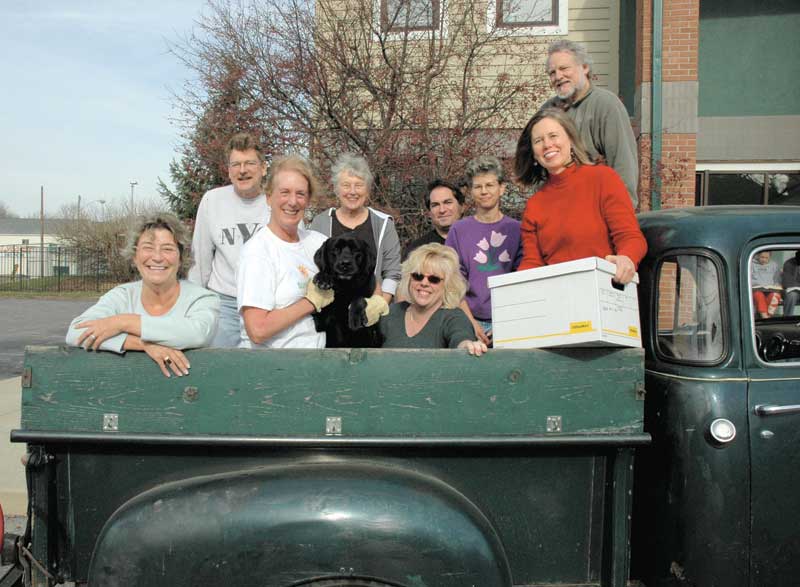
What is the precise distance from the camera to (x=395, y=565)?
1.98 m

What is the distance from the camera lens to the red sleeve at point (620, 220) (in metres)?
2.44

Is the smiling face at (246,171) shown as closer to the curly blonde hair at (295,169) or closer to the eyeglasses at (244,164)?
the eyeglasses at (244,164)

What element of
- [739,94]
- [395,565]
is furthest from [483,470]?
[739,94]

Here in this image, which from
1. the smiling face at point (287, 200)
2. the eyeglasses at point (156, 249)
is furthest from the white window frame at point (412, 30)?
the eyeglasses at point (156, 249)

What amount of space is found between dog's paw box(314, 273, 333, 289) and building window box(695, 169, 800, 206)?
796 centimetres

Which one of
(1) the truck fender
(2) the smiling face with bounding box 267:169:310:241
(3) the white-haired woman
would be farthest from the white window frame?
(1) the truck fender

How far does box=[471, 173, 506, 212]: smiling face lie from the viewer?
347 cm

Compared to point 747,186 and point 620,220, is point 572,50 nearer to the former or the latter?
point 620,220

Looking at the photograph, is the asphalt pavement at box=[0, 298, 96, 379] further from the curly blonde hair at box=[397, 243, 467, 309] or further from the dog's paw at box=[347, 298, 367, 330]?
the curly blonde hair at box=[397, 243, 467, 309]

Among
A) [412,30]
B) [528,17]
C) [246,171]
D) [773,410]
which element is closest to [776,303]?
[773,410]

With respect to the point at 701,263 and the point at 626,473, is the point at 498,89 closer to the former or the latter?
the point at 701,263

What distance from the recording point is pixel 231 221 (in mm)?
3652

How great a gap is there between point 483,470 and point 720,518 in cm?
79

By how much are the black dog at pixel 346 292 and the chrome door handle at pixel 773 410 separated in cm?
146
